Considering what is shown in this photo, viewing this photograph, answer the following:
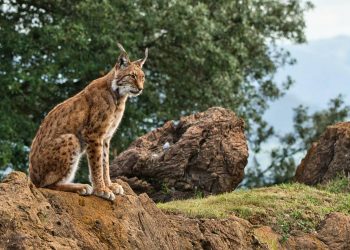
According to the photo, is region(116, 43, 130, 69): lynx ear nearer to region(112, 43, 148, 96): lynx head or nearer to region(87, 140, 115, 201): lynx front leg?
region(112, 43, 148, 96): lynx head

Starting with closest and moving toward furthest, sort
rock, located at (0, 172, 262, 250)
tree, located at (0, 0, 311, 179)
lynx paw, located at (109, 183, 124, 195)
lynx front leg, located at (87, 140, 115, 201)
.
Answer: rock, located at (0, 172, 262, 250), lynx front leg, located at (87, 140, 115, 201), lynx paw, located at (109, 183, 124, 195), tree, located at (0, 0, 311, 179)

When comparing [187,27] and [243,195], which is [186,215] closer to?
[243,195]

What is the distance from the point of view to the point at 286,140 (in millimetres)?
43031

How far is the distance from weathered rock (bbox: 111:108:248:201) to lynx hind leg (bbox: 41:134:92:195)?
6.38 metres

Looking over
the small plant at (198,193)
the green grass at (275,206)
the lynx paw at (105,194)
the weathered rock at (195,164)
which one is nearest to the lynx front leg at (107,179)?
the lynx paw at (105,194)

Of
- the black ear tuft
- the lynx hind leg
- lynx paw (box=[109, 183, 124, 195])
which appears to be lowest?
lynx paw (box=[109, 183, 124, 195])

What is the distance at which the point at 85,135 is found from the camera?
500 inches

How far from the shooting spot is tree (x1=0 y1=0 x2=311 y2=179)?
2886 centimetres

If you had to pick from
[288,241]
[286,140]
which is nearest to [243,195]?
[288,241]

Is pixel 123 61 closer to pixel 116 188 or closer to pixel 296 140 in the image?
pixel 116 188

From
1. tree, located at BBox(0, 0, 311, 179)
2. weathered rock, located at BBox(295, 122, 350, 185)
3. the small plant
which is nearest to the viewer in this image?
the small plant

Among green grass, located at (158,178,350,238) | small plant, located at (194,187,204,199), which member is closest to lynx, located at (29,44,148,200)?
green grass, located at (158,178,350,238)

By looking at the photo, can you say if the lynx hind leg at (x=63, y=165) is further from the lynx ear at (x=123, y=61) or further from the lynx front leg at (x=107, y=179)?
the lynx ear at (x=123, y=61)

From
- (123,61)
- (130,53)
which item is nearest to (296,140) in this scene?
(130,53)
